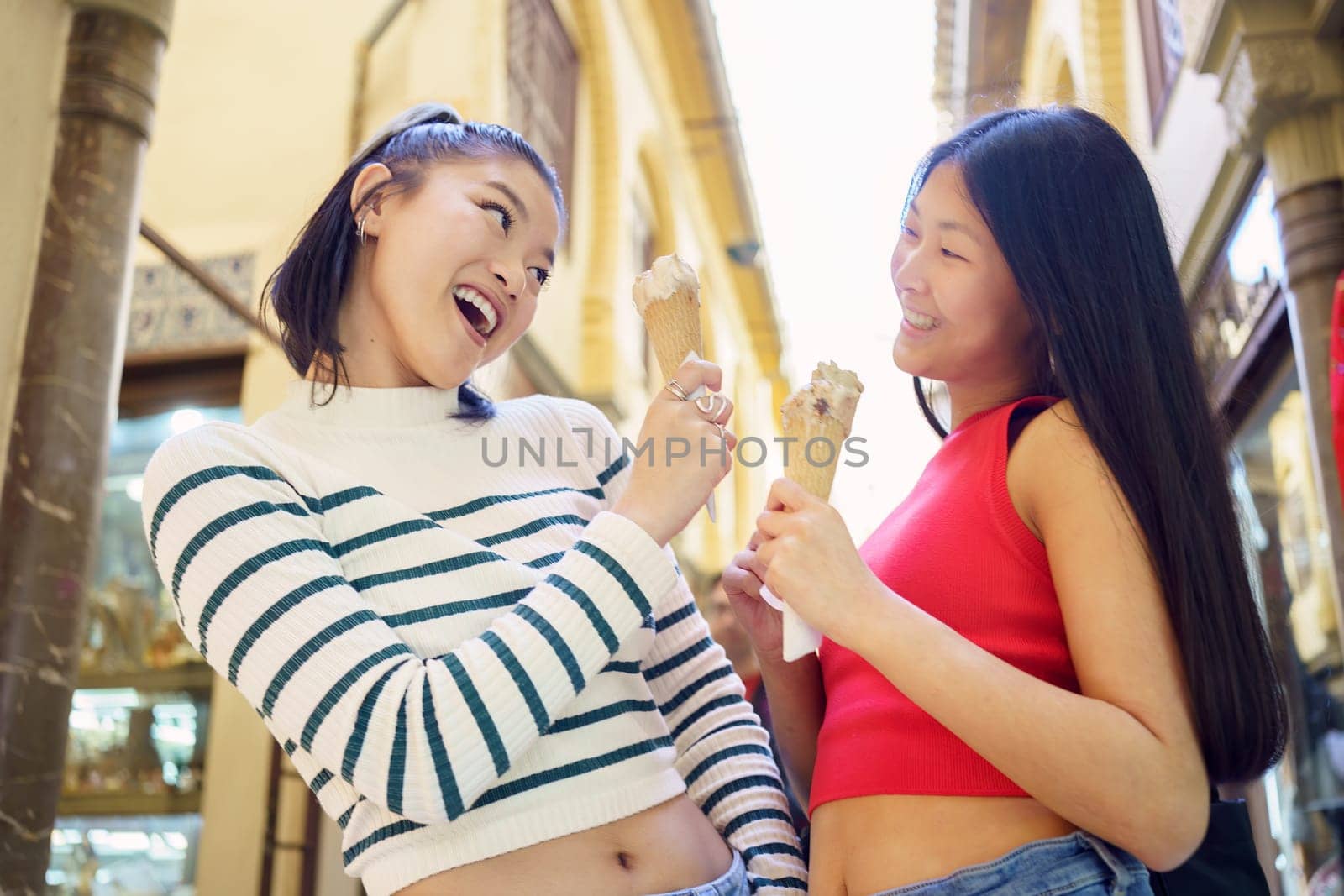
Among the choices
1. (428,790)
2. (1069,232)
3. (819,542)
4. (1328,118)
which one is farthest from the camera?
(1328,118)

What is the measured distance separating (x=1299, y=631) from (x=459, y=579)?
4764 mm

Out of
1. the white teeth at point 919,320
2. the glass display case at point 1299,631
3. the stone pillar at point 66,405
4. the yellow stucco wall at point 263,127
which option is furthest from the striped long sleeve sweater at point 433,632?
the glass display case at point 1299,631

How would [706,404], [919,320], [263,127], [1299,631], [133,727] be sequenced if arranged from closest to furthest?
[706,404]
[919,320]
[133,727]
[1299,631]
[263,127]

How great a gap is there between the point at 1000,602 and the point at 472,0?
525 cm

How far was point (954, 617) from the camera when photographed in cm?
138

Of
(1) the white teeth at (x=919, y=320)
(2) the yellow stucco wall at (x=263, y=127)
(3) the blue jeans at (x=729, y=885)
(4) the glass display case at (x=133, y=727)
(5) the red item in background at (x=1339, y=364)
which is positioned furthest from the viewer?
(2) the yellow stucco wall at (x=263, y=127)

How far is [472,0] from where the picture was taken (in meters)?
5.82

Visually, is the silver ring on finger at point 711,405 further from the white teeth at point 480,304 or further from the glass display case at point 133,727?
the glass display case at point 133,727

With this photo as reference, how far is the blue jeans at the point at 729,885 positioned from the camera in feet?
4.35

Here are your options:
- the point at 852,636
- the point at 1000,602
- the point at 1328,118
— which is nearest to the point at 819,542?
the point at 852,636

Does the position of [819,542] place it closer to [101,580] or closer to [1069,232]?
[1069,232]

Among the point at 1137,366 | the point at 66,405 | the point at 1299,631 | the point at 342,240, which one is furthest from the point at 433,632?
the point at 1299,631

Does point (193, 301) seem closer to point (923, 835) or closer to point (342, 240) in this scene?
point (342, 240)

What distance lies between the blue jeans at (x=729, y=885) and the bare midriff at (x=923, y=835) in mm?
108
